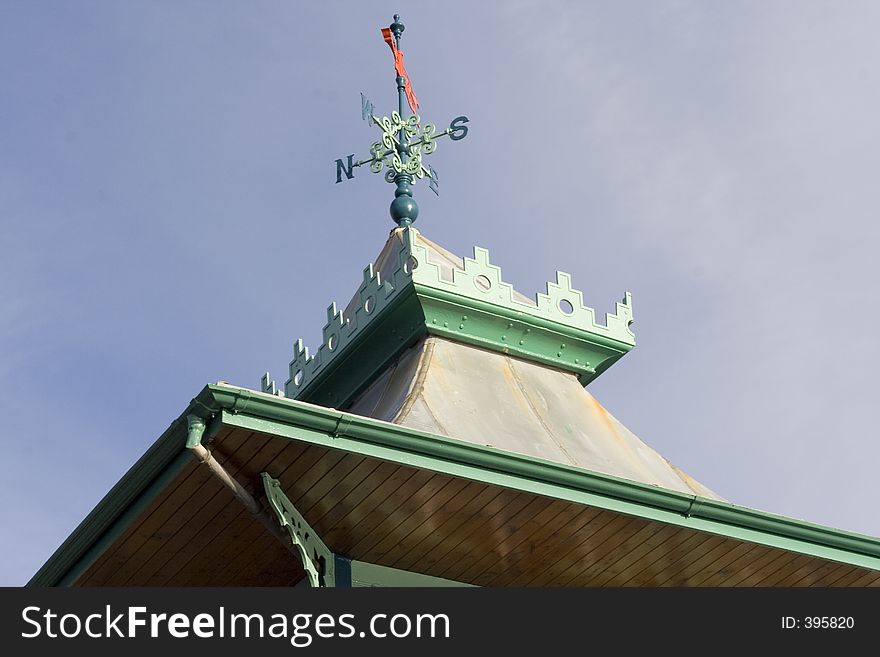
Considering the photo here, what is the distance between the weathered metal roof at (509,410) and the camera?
17.9m

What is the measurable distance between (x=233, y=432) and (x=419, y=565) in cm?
248

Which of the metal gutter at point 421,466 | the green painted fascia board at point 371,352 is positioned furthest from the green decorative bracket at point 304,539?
the green painted fascia board at point 371,352

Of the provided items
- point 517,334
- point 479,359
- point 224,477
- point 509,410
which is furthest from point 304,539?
point 517,334

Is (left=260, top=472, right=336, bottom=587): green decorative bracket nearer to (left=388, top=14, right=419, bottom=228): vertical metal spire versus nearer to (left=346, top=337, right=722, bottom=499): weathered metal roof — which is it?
(left=346, top=337, right=722, bottom=499): weathered metal roof

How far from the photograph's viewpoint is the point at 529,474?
16375 mm

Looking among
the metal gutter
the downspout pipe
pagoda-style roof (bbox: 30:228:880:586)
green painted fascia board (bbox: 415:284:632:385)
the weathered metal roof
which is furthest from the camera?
green painted fascia board (bbox: 415:284:632:385)

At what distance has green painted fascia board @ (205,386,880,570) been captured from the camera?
1559cm

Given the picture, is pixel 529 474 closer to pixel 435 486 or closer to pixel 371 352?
pixel 435 486

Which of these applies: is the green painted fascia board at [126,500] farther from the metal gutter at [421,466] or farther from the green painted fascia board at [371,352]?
the green painted fascia board at [371,352]

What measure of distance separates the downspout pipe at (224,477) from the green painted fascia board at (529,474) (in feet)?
0.87

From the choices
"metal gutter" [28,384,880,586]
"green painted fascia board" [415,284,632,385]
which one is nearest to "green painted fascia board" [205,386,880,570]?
"metal gutter" [28,384,880,586]

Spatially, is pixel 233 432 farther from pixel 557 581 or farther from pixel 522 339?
pixel 522 339

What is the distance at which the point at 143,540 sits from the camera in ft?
55.6

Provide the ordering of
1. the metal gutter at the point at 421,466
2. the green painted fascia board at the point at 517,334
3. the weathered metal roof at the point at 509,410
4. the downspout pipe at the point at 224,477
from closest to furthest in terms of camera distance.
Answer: the downspout pipe at the point at 224,477, the metal gutter at the point at 421,466, the weathered metal roof at the point at 509,410, the green painted fascia board at the point at 517,334
